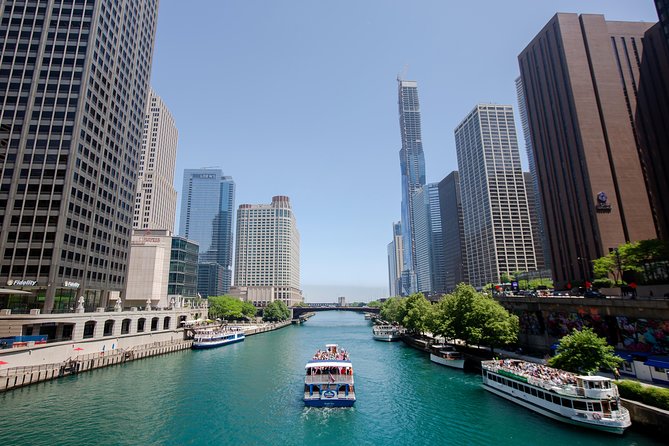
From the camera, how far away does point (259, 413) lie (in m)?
45.5

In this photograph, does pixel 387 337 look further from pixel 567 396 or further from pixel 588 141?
pixel 567 396

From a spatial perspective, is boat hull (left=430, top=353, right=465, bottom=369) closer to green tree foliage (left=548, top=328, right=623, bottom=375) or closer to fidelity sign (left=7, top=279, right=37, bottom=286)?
green tree foliage (left=548, top=328, right=623, bottom=375)

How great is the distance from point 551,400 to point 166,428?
42.8 metres

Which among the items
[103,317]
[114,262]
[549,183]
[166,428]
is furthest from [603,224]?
[114,262]

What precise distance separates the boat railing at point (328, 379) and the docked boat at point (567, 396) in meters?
21.7

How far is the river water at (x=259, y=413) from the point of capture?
1441 inches

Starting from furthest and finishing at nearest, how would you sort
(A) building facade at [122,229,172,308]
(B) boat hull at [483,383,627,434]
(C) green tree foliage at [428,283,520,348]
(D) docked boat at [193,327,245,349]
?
(A) building facade at [122,229,172,308]
(D) docked boat at [193,327,245,349]
(C) green tree foliage at [428,283,520,348]
(B) boat hull at [483,383,627,434]

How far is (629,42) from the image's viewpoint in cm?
11600

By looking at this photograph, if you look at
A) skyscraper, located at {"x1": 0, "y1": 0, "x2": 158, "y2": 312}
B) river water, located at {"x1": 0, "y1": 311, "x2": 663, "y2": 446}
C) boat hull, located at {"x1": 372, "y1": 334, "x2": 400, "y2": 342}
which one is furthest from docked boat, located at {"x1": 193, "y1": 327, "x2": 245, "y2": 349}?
boat hull, located at {"x1": 372, "y1": 334, "x2": 400, "y2": 342}

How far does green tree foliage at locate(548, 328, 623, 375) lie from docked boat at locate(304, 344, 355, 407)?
27.6 meters

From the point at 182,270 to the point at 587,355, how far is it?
523 ft

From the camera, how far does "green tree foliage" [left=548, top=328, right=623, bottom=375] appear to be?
43312 millimetres

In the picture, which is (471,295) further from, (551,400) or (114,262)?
(114,262)

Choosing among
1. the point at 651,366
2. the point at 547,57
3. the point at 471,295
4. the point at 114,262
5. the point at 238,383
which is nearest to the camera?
the point at 651,366
